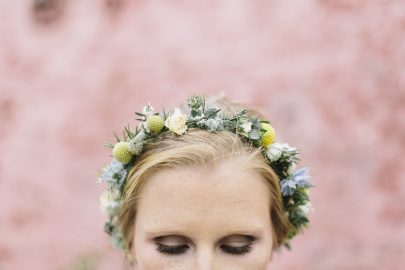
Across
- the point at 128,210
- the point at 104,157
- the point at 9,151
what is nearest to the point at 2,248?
the point at 9,151

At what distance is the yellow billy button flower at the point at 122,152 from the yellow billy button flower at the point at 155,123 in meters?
0.11

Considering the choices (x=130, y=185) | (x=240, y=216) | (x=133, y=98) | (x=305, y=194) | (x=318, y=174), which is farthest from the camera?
(x=133, y=98)

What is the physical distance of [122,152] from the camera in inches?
78.5

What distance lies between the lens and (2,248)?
3.53 metres

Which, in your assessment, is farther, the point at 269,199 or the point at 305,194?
the point at 305,194

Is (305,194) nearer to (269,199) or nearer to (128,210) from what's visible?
(269,199)

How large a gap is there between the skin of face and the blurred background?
56.1 inches

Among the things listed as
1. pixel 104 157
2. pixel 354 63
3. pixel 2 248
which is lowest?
pixel 2 248

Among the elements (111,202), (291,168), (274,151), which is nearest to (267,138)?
(274,151)

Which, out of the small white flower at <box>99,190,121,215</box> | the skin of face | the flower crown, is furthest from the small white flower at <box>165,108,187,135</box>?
the small white flower at <box>99,190,121,215</box>

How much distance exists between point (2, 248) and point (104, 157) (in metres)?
0.85

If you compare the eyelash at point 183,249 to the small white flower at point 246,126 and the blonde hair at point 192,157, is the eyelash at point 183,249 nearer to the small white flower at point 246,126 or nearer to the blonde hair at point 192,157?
the blonde hair at point 192,157

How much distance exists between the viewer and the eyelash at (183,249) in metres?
1.84

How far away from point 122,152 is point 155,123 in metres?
0.16
